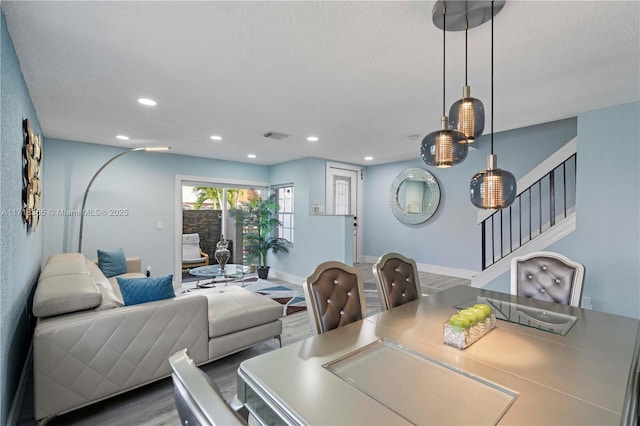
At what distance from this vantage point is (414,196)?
19.8 feet

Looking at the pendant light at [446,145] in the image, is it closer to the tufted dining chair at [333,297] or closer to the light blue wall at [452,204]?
the tufted dining chair at [333,297]

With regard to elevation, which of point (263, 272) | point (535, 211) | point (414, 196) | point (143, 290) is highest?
point (414, 196)

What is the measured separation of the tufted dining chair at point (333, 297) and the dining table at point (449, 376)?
7.7 inches

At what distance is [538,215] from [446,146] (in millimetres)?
3857

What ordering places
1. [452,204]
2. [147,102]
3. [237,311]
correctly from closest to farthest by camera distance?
[237,311]
[147,102]
[452,204]

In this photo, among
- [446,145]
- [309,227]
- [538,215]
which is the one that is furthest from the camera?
[309,227]

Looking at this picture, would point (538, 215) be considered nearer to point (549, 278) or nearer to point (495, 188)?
point (549, 278)

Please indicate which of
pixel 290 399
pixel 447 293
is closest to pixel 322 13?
pixel 290 399

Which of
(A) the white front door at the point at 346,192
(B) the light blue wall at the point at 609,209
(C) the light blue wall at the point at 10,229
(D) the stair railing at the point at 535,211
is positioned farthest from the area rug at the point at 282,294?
(B) the light blue wall at the point at 609,209

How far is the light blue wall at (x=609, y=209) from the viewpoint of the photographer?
8.78 feet

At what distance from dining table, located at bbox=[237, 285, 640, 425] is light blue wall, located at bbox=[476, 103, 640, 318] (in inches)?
61.7

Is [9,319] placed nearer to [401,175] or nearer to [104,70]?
[104,70]

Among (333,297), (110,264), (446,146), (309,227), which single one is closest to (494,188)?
(446,146)

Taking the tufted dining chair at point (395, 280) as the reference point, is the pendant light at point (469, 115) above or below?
above
